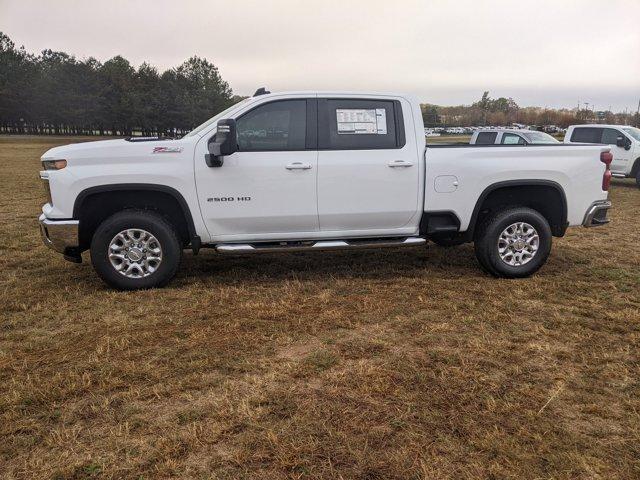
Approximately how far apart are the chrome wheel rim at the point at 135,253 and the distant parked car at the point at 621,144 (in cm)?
1372

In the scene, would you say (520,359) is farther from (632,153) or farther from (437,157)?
(632,153)

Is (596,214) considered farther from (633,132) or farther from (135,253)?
(633,132)

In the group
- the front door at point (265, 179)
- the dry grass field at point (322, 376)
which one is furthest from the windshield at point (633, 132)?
the front door at point (265, 179)

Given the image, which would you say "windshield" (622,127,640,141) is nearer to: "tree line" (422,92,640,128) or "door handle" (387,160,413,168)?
"door handle" (387,160,413,168)

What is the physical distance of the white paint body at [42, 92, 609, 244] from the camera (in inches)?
199

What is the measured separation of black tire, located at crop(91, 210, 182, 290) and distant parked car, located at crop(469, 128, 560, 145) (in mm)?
9970

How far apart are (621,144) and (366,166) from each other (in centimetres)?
1233

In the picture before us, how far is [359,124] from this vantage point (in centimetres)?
545

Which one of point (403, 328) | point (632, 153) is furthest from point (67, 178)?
point (632, 153)

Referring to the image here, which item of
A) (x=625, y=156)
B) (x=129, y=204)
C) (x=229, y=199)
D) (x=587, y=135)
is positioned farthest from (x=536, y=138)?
(x=129, y=204)

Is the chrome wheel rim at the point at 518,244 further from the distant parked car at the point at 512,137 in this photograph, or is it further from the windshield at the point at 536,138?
the windshield at the point at 536,138

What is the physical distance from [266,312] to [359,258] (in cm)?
234

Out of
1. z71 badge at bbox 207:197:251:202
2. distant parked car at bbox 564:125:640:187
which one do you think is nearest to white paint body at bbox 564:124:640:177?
distant parked car at bbox 564:125:640:187

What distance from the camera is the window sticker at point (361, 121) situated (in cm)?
541
